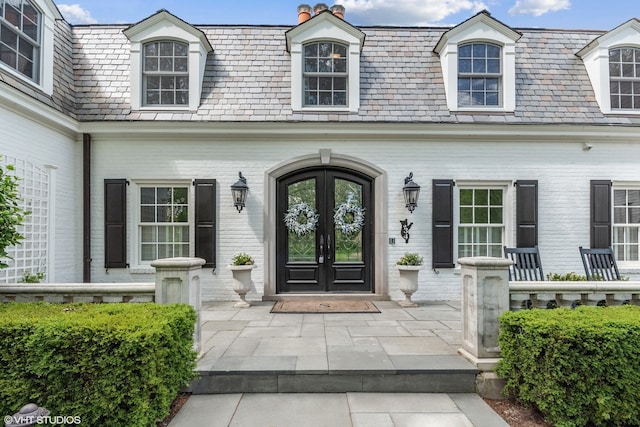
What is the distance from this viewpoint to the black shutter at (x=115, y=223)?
6.47 meters

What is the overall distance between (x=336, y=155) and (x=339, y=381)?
14.1 ft

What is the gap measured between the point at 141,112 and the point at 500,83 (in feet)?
22.8

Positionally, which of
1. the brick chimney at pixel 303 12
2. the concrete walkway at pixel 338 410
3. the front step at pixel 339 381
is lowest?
the concrete walkway at pixel 338 410

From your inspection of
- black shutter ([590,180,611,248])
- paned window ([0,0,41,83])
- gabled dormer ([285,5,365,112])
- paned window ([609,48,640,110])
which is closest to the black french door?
gabled dormer ([285,5,365,112])

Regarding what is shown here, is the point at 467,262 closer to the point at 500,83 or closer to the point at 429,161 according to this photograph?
the point at 429,161

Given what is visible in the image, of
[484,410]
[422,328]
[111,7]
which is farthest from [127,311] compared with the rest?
[111,7]

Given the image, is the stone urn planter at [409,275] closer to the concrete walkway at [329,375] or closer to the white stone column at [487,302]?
the concrete walkway at [329,375]

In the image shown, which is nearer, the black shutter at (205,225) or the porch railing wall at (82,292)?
the porch railing wall at (82,292)

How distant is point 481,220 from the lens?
6898 mm

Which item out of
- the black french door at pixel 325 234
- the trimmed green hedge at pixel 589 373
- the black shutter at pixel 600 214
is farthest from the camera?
the black french door at pixel 325 234

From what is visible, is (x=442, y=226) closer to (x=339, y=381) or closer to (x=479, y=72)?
(x=479, y=72)

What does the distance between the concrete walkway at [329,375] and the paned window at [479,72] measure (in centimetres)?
467

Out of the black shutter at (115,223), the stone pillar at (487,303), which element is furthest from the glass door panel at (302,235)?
the stone pillar at (487,303)

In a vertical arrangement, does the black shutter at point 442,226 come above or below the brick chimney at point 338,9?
below
